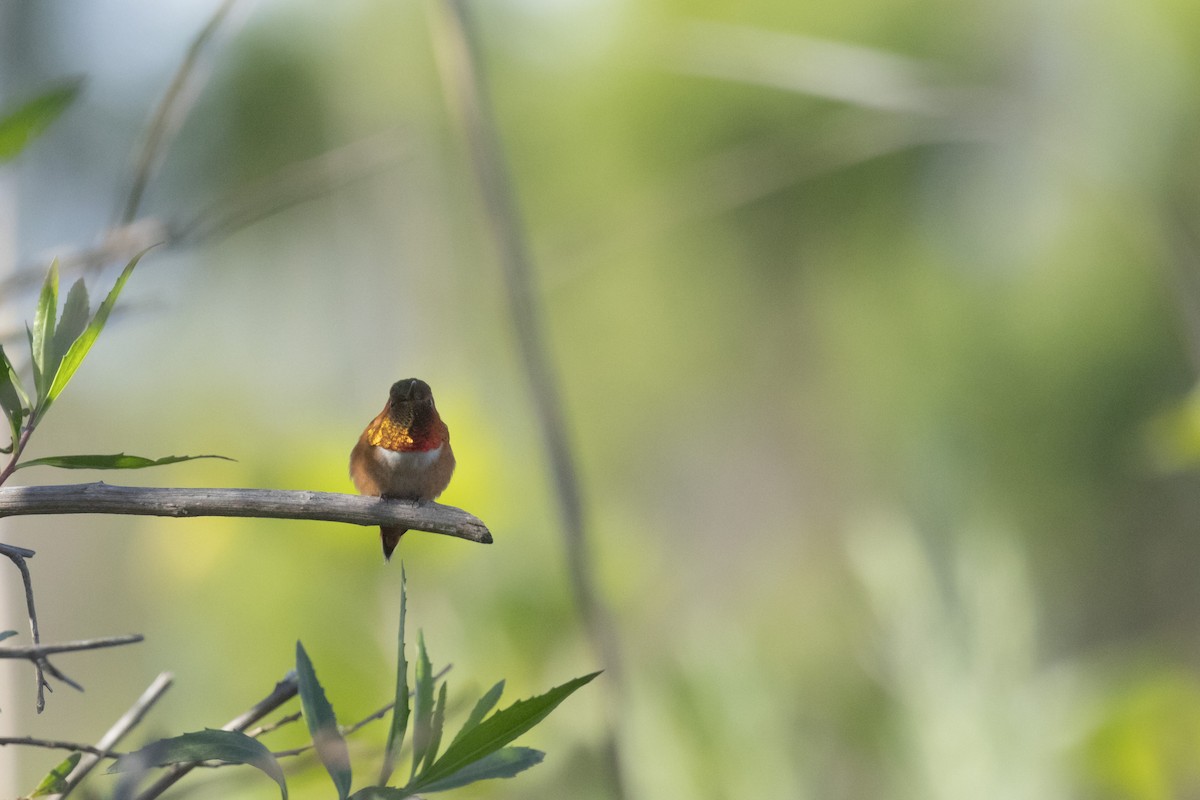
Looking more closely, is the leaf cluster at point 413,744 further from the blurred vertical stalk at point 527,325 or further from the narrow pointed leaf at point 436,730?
the blurred vertical stalk at point 527,325

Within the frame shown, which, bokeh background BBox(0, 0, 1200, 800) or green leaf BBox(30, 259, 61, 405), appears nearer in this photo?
green leaf BBox(30, 259, 61, 405)

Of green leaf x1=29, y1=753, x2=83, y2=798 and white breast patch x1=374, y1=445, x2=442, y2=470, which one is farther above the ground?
white breast patch x1=374, y1=445, x2=442, y2=470

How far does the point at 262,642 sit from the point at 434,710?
1799mm

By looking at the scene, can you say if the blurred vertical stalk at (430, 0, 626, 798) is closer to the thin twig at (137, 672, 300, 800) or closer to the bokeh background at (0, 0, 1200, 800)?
the bokeh background at (0, 0, 1200, 800)

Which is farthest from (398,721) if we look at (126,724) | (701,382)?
(701,382)

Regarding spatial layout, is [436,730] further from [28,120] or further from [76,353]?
[28,120]

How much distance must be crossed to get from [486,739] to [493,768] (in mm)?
19

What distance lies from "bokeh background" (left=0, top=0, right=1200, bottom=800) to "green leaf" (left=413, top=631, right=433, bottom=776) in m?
0.08

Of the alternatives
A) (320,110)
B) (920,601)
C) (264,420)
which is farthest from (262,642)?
(320,110)

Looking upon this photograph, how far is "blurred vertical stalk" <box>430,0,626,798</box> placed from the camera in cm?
72

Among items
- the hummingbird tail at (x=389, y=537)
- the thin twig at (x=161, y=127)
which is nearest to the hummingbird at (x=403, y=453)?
the hummingbird tail at (x=389, y=537)

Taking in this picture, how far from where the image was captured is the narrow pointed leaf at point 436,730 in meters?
0.36

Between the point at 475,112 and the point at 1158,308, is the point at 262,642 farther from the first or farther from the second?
the point at 1158,308

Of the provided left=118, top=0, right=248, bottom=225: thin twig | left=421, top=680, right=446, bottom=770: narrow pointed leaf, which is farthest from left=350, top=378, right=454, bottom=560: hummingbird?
left=118, top=0, right=248, bottom=225: thin twig
